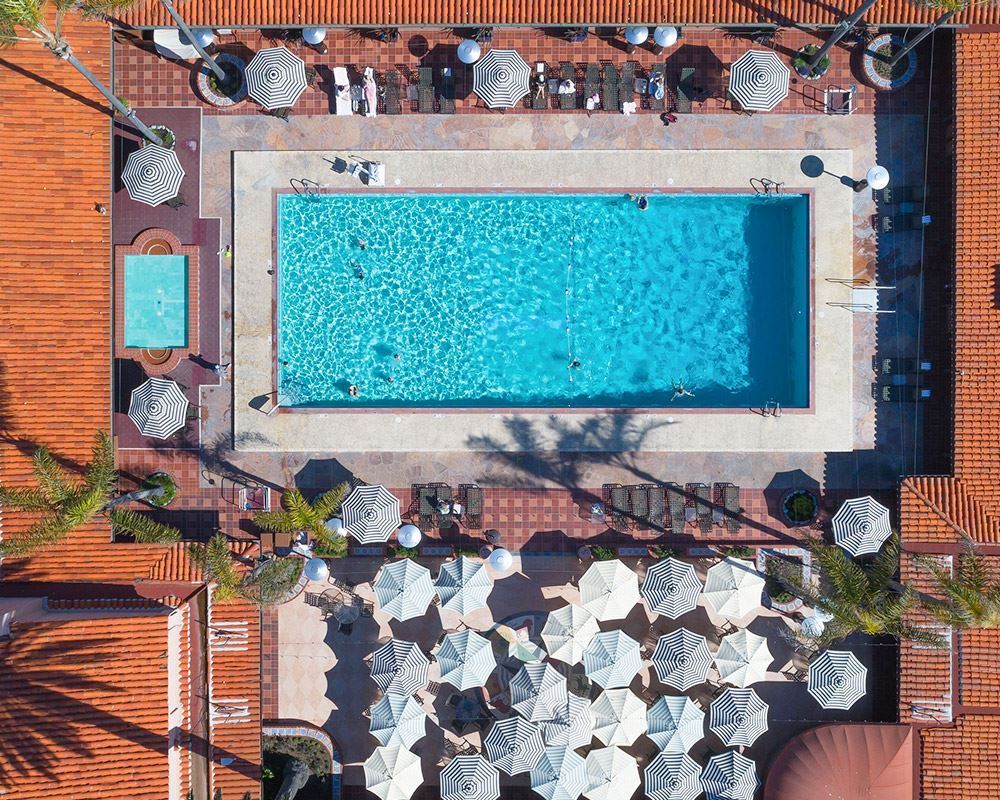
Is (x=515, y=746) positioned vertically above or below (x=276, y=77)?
below

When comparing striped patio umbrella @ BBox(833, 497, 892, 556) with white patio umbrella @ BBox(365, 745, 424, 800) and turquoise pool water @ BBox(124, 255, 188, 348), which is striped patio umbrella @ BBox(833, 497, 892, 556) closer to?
white patio umbrella @ BBox(365, 745, 424, 800)

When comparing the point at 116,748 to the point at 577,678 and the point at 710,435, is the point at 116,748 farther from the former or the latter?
the point at 710,435

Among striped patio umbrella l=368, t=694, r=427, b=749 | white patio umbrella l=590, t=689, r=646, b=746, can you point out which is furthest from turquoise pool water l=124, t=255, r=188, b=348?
white patio umbrella l=590, t=689, r=646, b=746

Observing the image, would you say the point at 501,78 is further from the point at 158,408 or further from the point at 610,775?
the point at 610,775

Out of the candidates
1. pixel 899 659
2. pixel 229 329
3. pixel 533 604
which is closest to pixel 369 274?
pixel 229 329

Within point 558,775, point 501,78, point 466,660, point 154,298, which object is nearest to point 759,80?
point 501,78

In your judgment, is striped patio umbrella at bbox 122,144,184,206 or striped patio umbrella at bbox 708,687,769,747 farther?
striped patio umbrella at bbox 708,687,769,747
